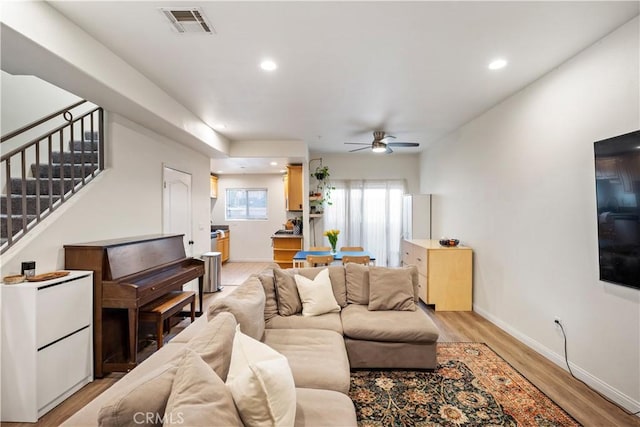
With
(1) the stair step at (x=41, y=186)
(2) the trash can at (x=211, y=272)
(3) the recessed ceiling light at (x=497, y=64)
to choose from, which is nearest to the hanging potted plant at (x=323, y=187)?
(2) the trash can at (x=211, y=272)

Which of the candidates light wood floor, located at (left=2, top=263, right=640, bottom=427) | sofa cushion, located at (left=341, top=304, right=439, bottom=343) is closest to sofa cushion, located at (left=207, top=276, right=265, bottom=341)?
sofa cushion, located at (left=341, top=304, right=439, bottom=343)

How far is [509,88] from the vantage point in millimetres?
3277

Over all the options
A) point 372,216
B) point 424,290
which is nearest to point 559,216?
point 424,290

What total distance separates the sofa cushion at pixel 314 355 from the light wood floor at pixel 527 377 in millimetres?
1559

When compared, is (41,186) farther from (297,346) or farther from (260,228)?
(260,228)

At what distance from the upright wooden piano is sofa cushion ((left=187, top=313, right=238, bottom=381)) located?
5.37ft

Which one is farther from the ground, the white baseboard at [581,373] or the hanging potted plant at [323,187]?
the hanging potted plant at [323,187]

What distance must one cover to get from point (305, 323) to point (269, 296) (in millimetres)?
427

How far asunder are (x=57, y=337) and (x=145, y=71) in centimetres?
245

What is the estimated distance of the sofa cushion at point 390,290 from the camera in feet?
9.59

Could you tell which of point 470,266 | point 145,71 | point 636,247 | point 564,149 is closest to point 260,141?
point 145,71

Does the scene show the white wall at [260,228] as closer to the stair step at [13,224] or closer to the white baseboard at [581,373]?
the stair step at [13,224]

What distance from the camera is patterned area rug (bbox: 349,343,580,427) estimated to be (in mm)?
2049

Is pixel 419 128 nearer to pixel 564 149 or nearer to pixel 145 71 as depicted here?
pixel 564 149
